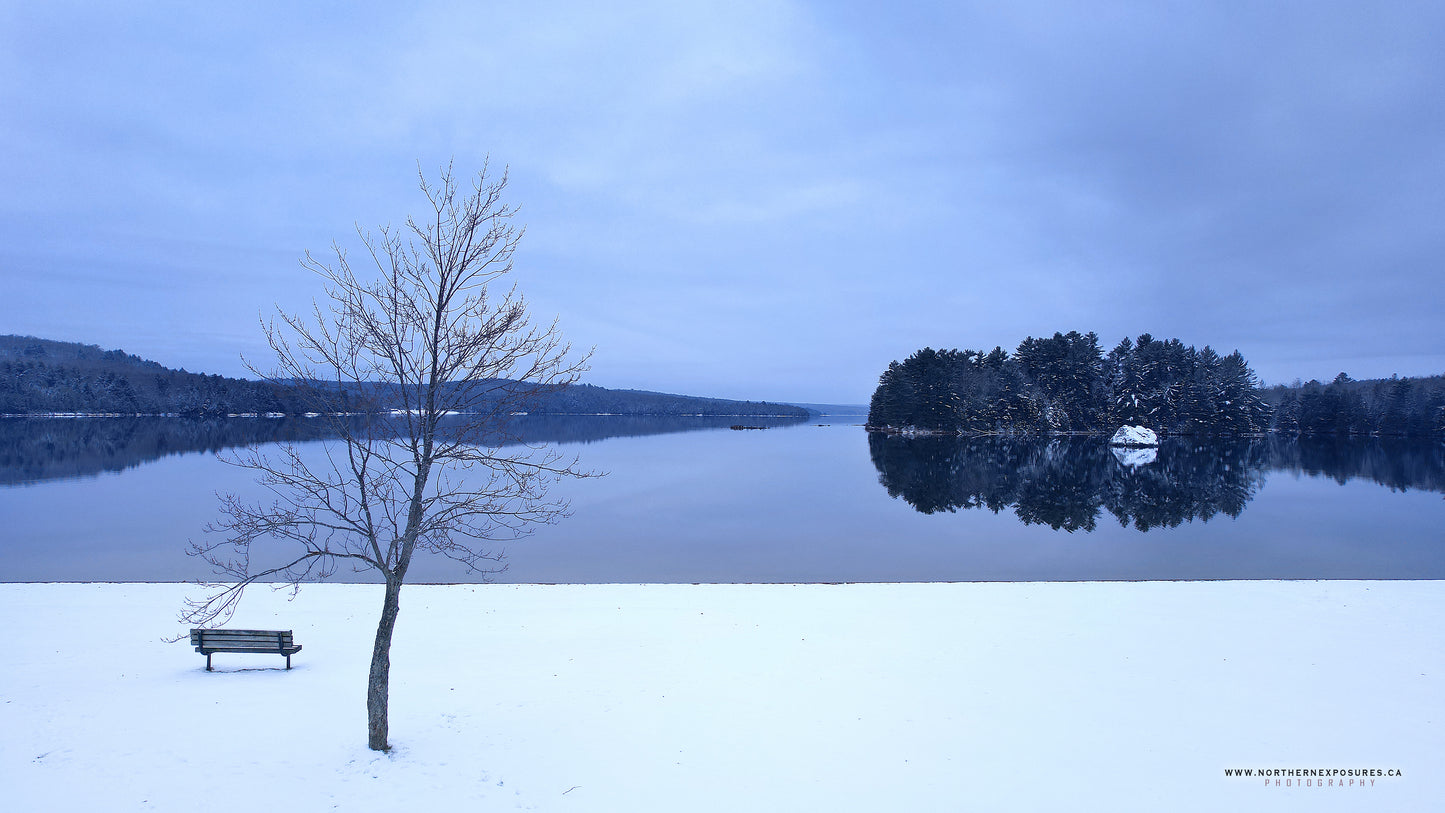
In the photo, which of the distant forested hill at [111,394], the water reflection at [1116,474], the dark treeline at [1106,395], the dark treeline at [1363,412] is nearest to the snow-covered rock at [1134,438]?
the water reflection at [1116,474]

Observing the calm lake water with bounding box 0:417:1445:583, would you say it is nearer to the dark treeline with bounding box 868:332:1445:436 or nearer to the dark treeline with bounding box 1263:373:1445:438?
the dark treeline with bounding box 868:332:1445:436

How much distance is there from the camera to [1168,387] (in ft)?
318

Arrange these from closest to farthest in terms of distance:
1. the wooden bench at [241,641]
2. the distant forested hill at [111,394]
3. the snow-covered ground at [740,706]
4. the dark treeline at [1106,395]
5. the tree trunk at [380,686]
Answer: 1. the snow-covered ground at [740,706]
2. the tree trunk at [380,686]
3. the wooden bench at [241,641]
4. the dark treeline at [1106,395]
5. the distant forested hill at [111,394]

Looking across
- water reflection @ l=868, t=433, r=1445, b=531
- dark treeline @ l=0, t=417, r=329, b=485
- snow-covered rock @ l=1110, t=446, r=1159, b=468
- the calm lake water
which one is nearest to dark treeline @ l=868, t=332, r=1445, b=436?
water reflection @ l=868, t=433, r=1445, b=531

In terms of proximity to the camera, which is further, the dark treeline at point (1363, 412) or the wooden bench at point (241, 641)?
the dark treeline at point (1363, 412)

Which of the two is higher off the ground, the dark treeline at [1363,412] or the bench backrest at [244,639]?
the dark treeline at [1363,412]

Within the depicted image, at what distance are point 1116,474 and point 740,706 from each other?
5321cm

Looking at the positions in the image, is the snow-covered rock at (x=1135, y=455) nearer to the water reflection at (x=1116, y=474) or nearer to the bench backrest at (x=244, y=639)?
the water reflection at (x=1116, y=474)

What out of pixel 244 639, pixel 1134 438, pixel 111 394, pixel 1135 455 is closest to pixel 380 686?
pixel 244 639

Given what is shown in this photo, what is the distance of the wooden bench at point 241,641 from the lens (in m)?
9.82

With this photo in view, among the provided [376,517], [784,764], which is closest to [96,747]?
[784,764]

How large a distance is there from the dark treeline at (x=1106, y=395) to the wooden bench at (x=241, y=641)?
97.8 meters

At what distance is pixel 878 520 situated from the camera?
32969mm

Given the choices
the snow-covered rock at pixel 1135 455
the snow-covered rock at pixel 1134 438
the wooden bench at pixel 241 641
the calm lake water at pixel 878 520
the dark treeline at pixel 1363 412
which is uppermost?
the dark treeline at pixel 1363 412
